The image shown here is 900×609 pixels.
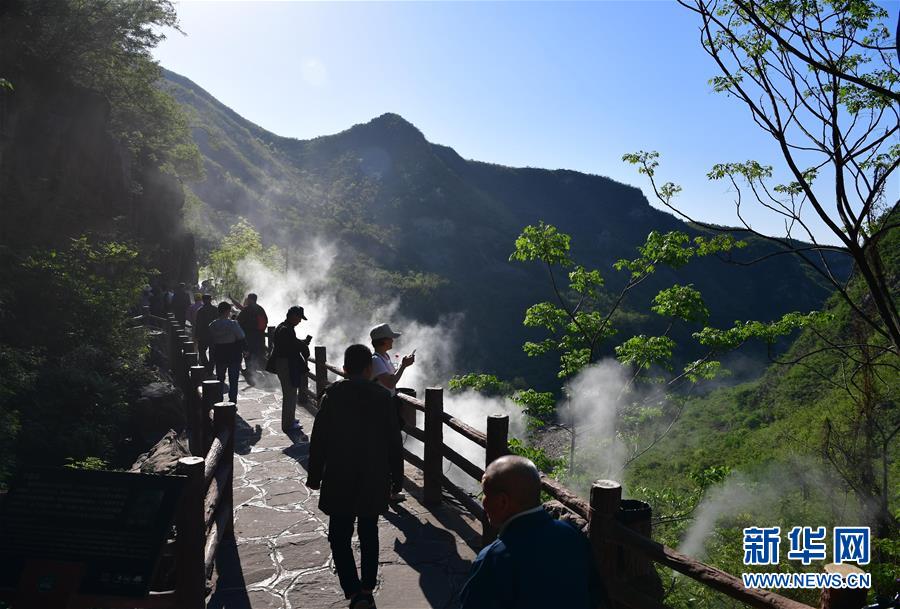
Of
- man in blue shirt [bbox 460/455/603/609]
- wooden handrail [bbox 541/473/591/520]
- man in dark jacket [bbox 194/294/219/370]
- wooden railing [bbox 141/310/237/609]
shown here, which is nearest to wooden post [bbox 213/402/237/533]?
wooden railing [bbox 141/310/237/609]

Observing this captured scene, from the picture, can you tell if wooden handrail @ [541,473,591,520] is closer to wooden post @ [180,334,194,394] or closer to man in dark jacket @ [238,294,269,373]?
wooden post @ [180,334,194,394]

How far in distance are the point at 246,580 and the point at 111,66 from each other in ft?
90.6

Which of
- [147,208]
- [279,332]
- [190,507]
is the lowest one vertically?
[190,507]

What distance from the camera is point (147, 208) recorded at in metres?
29.8

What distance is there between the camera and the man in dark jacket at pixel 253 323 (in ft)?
36.3

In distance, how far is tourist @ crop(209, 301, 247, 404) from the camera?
8828 mm

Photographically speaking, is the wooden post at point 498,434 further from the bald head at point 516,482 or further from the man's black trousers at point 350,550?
the bald head at point 516,482

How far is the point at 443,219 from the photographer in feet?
397

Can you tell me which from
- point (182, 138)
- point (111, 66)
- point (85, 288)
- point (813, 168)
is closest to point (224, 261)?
point (182, 138)

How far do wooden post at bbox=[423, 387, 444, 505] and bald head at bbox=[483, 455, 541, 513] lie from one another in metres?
3.53

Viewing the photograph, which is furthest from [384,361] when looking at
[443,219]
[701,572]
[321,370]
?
[443,219]

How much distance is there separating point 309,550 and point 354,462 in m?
1.85

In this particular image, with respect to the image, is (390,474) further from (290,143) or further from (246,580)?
(290,143)

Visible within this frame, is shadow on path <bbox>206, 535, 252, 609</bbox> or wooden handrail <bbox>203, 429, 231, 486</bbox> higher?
wooden handrail <bbox>203, 429, 231, 486</bbox>
